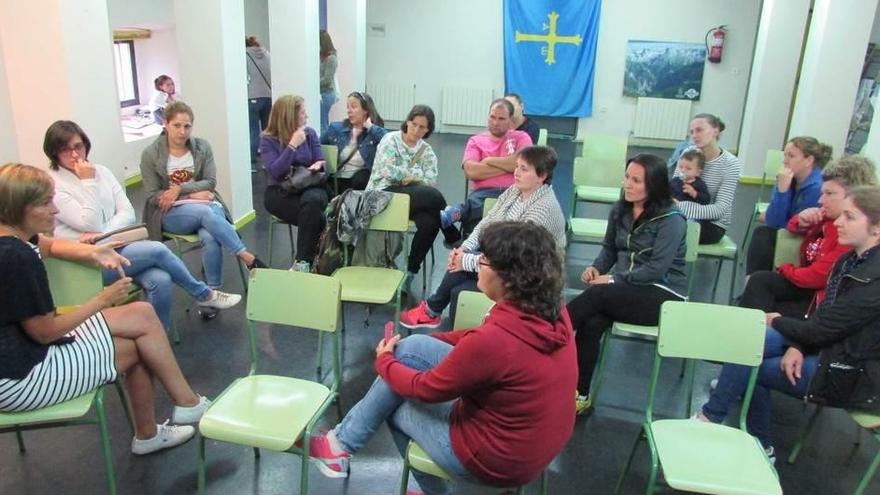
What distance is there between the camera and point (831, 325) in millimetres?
2549

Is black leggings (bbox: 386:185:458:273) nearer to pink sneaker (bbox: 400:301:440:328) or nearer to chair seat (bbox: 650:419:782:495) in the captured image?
pink sneaker (bbox: 400:301:440:328)

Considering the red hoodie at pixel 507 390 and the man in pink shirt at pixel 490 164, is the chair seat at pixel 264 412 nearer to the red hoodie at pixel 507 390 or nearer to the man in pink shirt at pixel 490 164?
the red hoodie at pixel 507 390

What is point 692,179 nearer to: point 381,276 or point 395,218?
point 395,218

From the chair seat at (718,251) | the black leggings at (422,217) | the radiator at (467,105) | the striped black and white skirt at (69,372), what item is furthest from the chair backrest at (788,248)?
the radiator at (467,105)

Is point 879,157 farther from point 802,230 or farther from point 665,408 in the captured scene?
point 665,408

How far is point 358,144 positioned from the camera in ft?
16.2

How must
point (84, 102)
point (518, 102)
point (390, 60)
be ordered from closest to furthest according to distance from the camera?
1. point (84, 102)
2. point (518, 102)
3. point (390, 60)

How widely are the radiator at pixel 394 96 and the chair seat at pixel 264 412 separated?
802cm

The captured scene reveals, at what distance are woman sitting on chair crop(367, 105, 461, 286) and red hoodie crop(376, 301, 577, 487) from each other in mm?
2315

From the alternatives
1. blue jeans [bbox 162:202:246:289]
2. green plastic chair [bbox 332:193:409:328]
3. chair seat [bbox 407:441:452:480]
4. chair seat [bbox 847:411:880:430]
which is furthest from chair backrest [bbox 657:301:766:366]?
blue jeans [bbox 162:202:246:289]

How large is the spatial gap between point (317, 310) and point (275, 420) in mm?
483

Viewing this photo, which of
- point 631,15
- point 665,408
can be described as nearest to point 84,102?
point 665,408

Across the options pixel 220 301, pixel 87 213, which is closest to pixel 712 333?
pixel 220 301

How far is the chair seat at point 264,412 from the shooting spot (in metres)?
2.17
